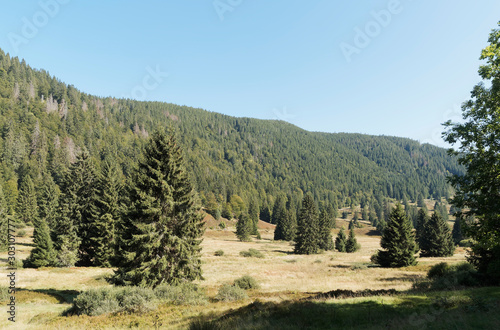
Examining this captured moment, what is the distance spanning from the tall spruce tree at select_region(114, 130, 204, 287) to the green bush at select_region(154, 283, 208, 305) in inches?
69.4

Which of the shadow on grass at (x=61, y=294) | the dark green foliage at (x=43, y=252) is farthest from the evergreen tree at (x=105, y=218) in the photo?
the shadow on grass at (x=61, y=294)

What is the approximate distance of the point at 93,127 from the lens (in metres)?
199

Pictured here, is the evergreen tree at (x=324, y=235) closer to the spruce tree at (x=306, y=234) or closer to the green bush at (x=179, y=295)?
the spruce tree at (x=306, y=234)

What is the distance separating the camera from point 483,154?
13008 mm

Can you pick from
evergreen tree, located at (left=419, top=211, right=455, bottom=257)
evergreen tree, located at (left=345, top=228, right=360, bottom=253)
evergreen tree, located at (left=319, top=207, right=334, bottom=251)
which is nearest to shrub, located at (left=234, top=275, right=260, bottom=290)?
evergreen tree, located at (left=419, top=211, right=455, bottom=257)

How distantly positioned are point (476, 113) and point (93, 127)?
229 meters

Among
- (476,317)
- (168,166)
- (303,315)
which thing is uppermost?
→ (168,166)

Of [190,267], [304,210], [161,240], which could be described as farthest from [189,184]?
[304,210]

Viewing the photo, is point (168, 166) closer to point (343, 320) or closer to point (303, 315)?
point (303, 315)

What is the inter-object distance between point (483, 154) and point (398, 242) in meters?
30.5

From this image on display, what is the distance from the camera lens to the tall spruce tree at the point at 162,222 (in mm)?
19344

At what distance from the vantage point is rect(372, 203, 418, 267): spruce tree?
126 feet

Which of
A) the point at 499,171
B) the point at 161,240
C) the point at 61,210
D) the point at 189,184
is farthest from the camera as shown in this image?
the point at 61,210

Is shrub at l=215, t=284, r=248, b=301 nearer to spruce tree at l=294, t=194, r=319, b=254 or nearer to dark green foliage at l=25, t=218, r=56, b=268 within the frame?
dark green foliage at l=25, t=218, r=56, b=268
